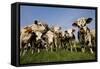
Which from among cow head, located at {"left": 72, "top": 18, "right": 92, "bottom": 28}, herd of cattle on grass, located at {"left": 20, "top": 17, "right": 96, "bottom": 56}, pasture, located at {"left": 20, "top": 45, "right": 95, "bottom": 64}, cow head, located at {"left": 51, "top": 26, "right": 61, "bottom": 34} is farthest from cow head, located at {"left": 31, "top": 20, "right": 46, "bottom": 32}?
cow head, located at {"left": 72, "top": 18, "right": 92, "bottom": 28}

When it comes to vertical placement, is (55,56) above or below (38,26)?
below

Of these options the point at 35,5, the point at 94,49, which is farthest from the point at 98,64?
the point at 35,5

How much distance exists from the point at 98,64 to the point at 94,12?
599mm

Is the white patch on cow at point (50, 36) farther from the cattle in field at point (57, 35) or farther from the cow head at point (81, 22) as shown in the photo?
the cow head at point (81, 22)

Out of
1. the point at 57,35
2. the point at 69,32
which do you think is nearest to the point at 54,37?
the point at 57,35

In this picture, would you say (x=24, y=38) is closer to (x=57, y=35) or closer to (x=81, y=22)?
(x=57, y=35)

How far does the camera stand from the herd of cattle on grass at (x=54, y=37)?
8.52ft

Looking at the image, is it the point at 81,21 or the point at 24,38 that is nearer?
the point at 24,38

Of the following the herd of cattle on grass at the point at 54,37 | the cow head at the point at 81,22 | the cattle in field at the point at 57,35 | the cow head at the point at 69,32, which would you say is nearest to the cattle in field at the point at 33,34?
the herd of cattle on grass at the point at 54,37

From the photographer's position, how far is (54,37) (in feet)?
8.93

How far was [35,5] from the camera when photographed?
2.61m

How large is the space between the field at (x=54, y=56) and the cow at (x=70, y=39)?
66mm

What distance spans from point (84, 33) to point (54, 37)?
14.7 inches

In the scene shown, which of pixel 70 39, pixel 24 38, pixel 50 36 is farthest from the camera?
pixel 70 39
